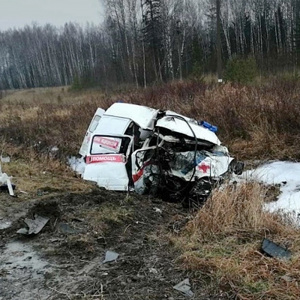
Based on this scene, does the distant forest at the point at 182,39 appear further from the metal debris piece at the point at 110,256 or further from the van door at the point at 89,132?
the metal debris piece at the point at 110,256

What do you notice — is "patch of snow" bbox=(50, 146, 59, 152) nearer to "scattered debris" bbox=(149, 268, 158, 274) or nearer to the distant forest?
"scattered debris" bbox=(149, 268, 158, 274)

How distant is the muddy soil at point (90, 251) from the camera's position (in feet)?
9.96

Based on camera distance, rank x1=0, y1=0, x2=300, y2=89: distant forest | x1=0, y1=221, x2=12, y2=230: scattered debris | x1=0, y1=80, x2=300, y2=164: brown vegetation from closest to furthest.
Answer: x1=0, y1=221, x2=12, y2=230: scattered debris < x1=0, y1=80, x2=300, y2=164: brown vegetation < x1=0, y1=0, x2=300, y2=89: distant forest

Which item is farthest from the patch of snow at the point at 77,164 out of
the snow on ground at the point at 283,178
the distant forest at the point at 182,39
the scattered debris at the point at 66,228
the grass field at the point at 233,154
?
the distant forest at the point at 182,39

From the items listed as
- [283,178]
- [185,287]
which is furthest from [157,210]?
[283,178]

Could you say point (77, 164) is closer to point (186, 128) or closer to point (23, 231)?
point (186, 128)

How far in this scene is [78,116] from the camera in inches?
564

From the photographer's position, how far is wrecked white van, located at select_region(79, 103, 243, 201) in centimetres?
623

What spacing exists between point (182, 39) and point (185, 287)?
3704cm

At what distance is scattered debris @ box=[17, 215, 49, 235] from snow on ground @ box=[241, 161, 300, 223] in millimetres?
2843

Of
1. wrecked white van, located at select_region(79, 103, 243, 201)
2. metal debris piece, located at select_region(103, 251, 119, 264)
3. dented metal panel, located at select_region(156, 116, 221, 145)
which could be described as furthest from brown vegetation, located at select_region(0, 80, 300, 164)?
metal debris piece, located at select_region(103, 251, 119, 264)

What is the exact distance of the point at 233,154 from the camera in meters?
9.57

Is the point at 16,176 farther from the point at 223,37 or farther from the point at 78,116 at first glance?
the point at 223,37

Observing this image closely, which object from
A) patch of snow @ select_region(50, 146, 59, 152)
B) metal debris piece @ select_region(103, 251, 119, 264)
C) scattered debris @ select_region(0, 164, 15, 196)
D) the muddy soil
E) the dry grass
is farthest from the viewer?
patch of snow @ select_region(50, 146, 59, 152)
